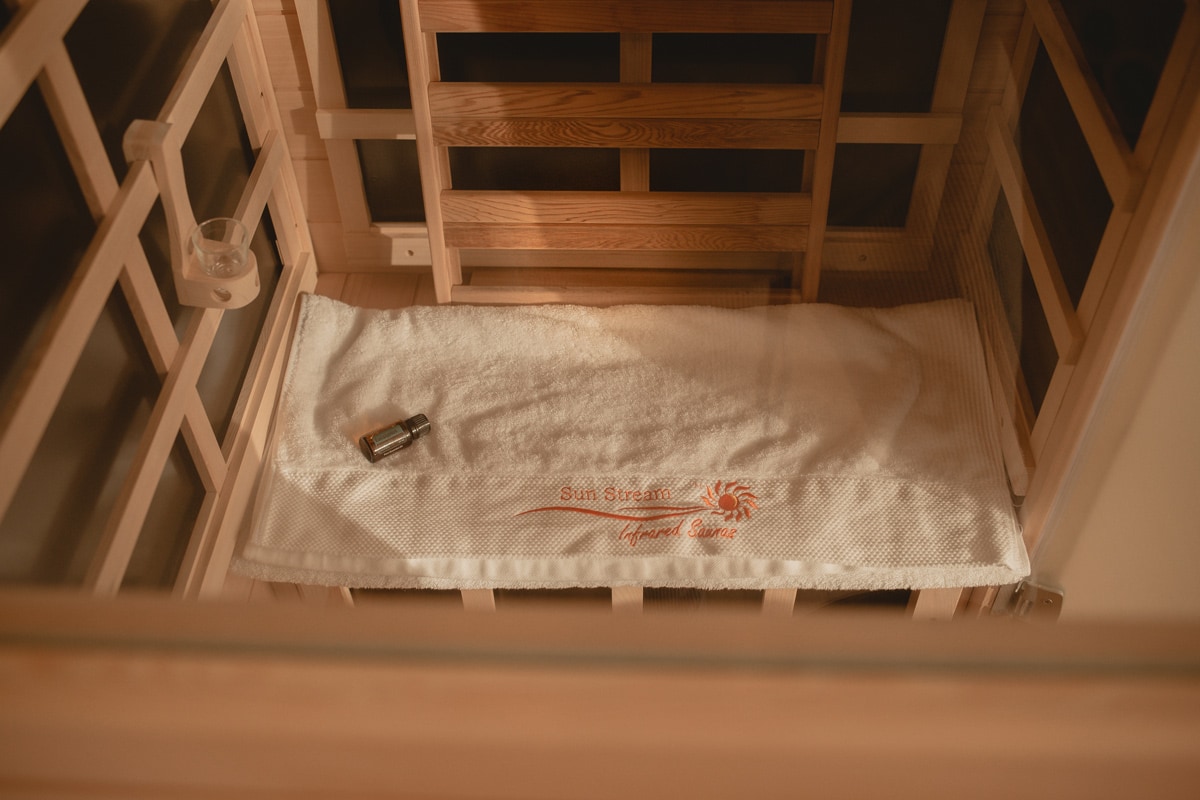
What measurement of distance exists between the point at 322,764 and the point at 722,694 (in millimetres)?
203

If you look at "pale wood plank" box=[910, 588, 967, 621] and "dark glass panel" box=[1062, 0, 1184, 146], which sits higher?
"dark glass panel" box=[1062, 0, 1184, 146]

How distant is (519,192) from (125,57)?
0.58 m

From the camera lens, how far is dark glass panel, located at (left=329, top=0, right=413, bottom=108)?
4.58 feet

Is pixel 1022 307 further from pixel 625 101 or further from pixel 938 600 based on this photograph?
pixel 625 101

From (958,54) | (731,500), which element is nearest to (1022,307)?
(958,54)

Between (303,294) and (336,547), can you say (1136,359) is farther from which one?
(303,294)

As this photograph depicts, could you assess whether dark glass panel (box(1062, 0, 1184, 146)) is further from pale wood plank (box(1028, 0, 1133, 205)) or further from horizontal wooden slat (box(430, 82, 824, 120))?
horizontal wooden slat (box(430, 82, 824, 120))

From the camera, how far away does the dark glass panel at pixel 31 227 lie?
0.82 m

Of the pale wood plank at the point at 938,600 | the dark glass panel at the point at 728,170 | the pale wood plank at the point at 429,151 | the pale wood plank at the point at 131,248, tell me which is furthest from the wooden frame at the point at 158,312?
the pale wood plank at the point at 938,600

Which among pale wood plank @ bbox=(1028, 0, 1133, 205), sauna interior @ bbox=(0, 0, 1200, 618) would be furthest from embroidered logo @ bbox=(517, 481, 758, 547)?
pale wood plank @ bbox=(1028, 0, 1133, 205)

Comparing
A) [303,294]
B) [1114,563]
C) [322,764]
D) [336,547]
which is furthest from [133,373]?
[1114,563]

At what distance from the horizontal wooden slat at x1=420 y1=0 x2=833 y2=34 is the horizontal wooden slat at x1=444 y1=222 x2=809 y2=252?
282 mm

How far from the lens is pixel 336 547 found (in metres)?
1.22

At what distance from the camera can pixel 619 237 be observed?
1.50 meters
